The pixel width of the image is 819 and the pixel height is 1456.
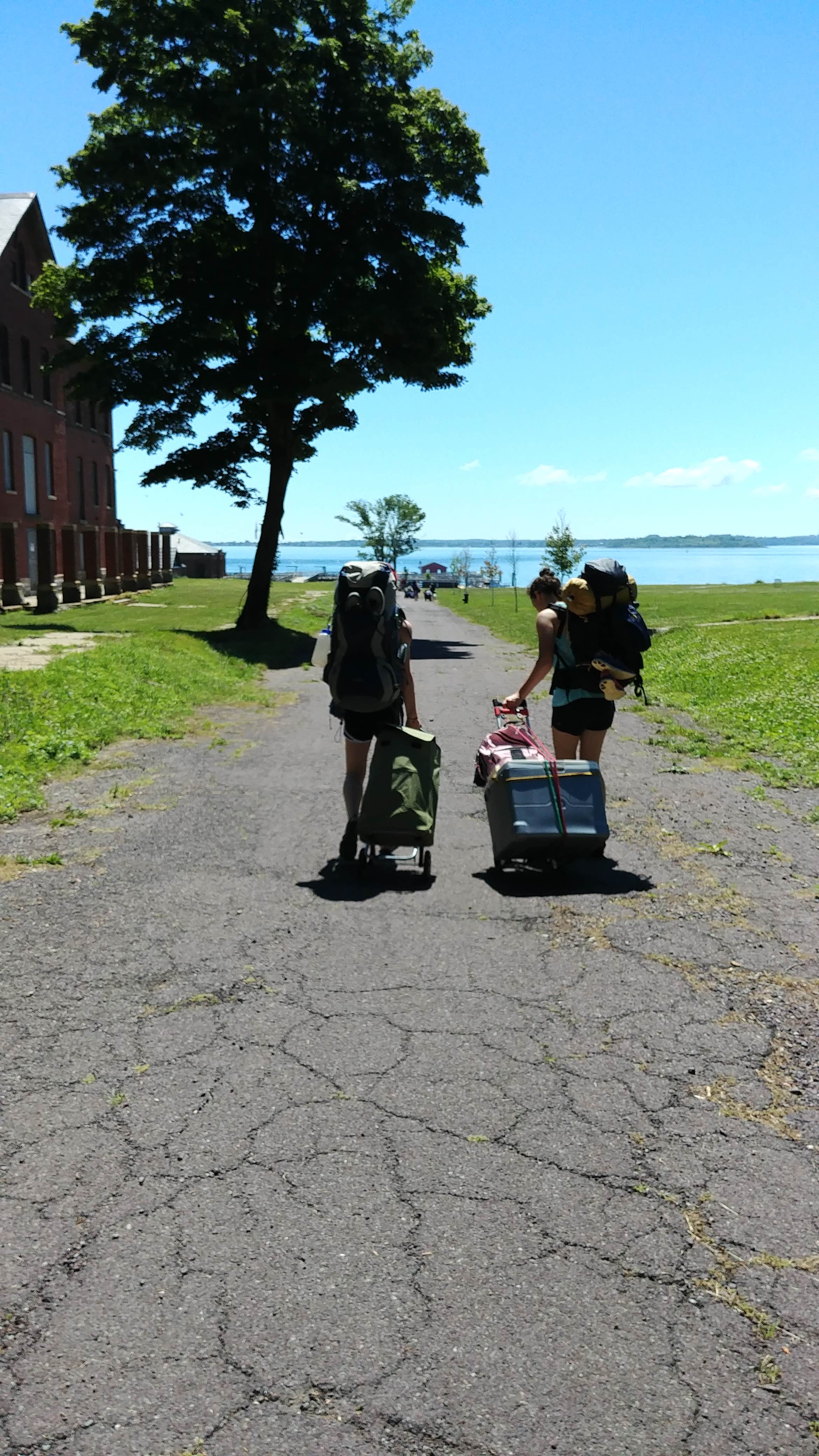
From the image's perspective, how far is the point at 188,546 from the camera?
91.8 meters

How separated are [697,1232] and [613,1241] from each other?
24 centimetres

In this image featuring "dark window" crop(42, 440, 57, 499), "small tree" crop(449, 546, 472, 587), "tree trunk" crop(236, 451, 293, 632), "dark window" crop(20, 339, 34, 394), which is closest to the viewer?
"tree trunk" crop(236, 451, 293, 632)

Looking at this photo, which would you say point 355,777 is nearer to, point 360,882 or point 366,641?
point 360,882

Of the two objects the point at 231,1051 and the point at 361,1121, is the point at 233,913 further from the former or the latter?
the point at 361,1121

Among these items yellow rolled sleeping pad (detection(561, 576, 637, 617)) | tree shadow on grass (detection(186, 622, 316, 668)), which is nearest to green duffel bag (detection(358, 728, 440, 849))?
yellow rolled sleeping pad (detection(561, 576, 637, 617))

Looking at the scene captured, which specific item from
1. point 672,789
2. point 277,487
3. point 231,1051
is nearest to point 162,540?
point 277,487

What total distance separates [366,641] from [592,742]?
1.89 m

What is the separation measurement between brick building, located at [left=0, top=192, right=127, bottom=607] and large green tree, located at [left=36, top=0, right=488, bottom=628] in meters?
8.97

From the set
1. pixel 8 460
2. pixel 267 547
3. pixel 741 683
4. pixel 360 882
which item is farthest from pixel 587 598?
pixel 8 460

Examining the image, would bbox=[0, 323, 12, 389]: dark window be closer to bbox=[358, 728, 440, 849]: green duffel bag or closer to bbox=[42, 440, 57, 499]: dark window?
bbox=[42, 440, 57, 499]: dark window

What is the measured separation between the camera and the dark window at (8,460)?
3972 centimetres

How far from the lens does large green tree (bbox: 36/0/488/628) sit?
2434 cm

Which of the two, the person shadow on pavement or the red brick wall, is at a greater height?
the red brick wall

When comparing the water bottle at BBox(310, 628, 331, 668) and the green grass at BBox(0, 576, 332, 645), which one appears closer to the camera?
the water bottle at BBox(310, 628, 331, 668)
